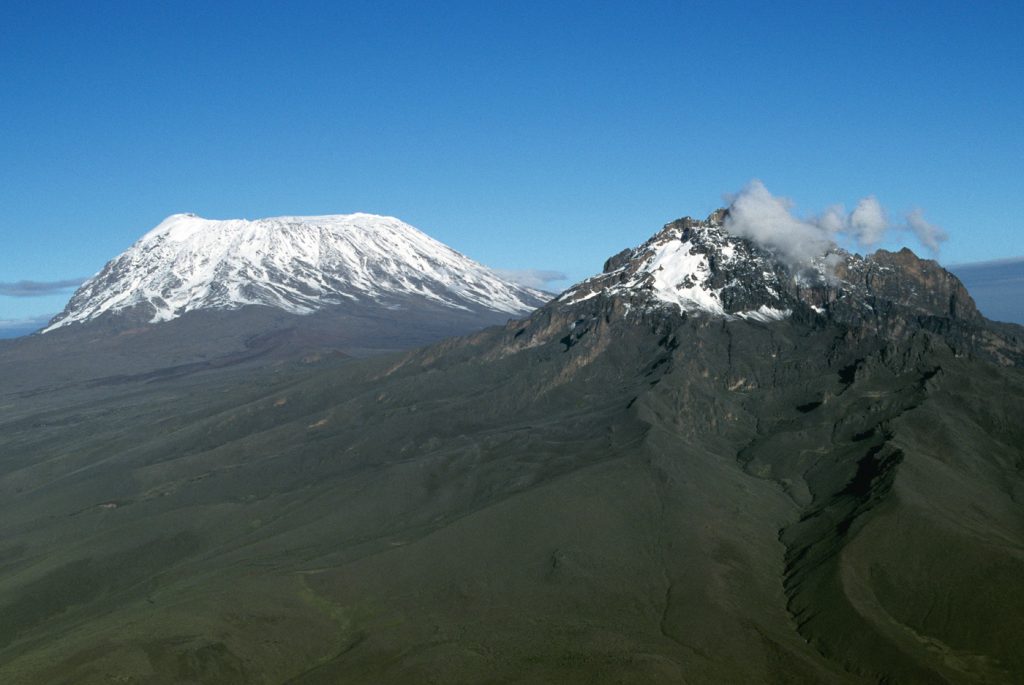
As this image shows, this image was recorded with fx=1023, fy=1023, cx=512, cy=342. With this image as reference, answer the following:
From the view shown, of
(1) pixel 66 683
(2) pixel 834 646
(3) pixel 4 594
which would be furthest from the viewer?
(3) pixel 4 594

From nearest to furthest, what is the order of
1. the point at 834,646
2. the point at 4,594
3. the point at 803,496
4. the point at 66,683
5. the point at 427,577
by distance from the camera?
the point at 66,683
the point at 834,646
the point at 427,577
the point at 4,594
the point at 803,496

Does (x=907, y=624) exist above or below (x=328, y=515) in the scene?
below

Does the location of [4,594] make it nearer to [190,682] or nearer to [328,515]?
[328,515]

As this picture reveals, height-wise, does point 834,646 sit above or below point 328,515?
below

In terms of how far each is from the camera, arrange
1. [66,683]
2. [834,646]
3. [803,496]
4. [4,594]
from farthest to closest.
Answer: [803,496] < [4,594] < [834,646] < [66,683]

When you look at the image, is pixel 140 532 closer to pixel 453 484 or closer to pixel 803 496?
pixel 453 484

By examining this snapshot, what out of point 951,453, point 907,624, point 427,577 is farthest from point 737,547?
point 951,453

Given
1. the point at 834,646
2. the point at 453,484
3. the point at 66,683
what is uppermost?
the point at 453,484

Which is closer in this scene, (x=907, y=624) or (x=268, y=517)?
(x=907, y=624)

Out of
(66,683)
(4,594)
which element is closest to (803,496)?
(66,683)
